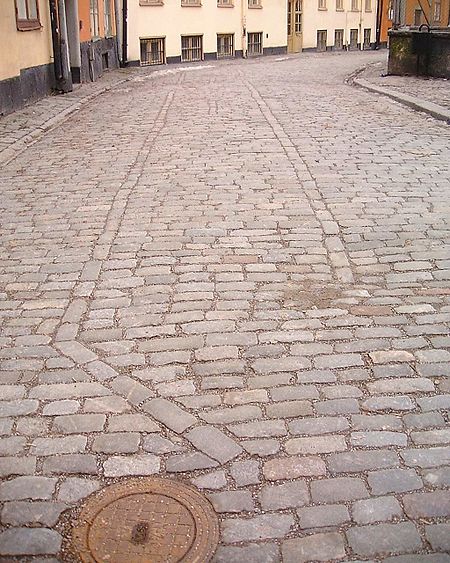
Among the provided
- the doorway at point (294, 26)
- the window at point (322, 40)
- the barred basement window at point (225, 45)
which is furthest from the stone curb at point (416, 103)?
the window at point (322, 40)

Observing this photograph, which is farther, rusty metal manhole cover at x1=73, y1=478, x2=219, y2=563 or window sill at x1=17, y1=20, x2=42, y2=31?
window sill at x1=17, y1=20, x2=42, y2=31

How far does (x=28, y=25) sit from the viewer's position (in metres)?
15.8

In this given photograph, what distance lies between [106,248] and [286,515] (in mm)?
3788

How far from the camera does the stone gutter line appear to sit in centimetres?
1342

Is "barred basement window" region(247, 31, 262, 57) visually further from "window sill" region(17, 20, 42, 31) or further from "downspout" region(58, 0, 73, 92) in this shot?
"window sill" region(17, 20, 42, 31)

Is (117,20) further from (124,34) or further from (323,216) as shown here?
(323,216)

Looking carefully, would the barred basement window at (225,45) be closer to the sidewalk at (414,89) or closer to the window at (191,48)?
the window at (191,48)

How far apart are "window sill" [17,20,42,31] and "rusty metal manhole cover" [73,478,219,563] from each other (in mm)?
13781

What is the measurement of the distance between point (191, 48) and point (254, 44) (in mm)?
4460

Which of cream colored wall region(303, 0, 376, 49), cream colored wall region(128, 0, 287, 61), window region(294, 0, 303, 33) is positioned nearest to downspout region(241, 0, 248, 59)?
cream colored wall region(128, 0, 287, 61)

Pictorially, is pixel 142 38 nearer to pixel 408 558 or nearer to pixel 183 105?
pixel 183 105

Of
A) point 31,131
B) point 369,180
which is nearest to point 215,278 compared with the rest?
point 369,180

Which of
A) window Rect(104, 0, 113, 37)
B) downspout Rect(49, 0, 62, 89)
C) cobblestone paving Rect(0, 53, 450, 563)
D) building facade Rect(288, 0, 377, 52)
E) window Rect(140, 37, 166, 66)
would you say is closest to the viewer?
cobblestone paving Rect(0, 53, 450, 563)

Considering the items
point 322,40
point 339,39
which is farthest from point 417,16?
point 339,39
